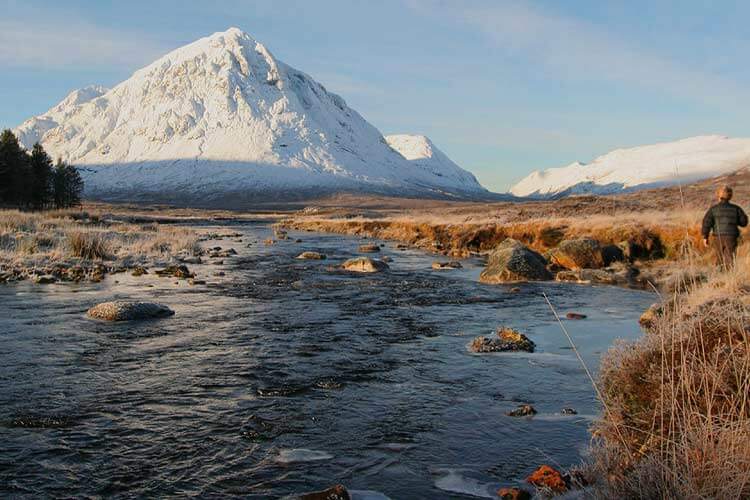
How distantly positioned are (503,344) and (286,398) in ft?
15.6

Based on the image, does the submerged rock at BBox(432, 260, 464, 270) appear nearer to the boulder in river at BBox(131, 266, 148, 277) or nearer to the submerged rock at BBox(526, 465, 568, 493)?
the boulder in river at BBox(131, 266, 148, 277)

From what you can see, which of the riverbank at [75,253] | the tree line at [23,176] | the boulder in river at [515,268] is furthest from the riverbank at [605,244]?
the tree line at [23,176]

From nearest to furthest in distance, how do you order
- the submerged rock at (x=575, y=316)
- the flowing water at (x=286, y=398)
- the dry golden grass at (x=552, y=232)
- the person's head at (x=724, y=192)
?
1. the flowing water at (x=286, y=398)
2. the person's head at (x=724, y=192)
3. the submerged rock at (x=575, y=316)
4. the dry golden grass at (x=552, y=232)

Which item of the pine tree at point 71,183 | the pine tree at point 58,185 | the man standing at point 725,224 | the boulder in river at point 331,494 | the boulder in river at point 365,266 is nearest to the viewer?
the boulder in river at point 331,494

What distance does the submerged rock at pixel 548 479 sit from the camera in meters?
5.69

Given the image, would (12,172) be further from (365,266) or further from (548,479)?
(548,479)

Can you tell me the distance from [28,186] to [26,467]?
67538mm

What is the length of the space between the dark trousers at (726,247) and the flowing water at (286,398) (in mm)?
2341

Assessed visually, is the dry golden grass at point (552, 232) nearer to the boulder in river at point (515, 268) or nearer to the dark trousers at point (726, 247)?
the dark trousers at point (726, 247)

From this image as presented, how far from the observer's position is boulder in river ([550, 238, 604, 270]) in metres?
24.0

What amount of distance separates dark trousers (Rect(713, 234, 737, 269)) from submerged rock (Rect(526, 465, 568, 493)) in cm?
987

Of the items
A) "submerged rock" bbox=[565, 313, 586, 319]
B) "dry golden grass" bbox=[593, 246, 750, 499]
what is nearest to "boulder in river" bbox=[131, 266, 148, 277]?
"submerged rock" bbox=[565, 313, 586, 319]

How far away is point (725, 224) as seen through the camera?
534 inches

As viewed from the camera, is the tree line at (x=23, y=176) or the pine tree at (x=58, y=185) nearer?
the tree line at (x=23, y=176)
